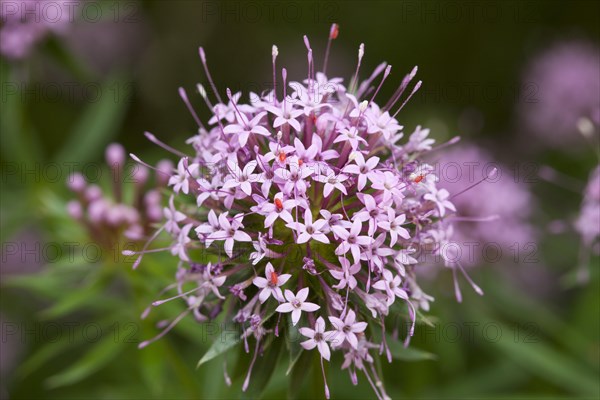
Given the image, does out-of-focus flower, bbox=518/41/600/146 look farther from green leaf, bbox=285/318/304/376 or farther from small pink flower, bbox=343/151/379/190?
Answer: green leaf, bbox=285/318/304/376

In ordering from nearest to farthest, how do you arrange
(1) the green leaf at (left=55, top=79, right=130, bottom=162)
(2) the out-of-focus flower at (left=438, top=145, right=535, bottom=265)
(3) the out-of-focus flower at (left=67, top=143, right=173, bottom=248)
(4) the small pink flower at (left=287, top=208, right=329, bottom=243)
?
(4) the small pink flower at (left=287, top=208, right=329, bottom=243)
(3) the out-of-focus flower at (left=67, top=143, right=173, bottom=248)
(2) the out-of-focus flower at (left=438, top=145, right=535, bottom=265)
(1) the green leaf at (left=55, top=79, right=130, bottom=162)

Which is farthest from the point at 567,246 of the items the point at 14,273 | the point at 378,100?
the point at 14,273

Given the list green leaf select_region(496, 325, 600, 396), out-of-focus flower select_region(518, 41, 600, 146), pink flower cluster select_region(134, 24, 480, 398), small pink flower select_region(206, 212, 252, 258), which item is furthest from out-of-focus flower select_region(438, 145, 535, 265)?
small pink flower select_region(206, 212, 252, 258)

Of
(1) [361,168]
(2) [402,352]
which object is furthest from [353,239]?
(2) [402,352]

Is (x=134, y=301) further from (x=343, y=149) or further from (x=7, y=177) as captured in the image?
(x=7, y=177)

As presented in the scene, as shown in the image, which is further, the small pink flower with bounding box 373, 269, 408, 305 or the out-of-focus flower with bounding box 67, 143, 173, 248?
the out-of-focus flower with bounding box 67, 143, 173, 248

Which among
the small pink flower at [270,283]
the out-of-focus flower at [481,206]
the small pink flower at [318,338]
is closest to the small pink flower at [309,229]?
the small pink flower at [270,283]
